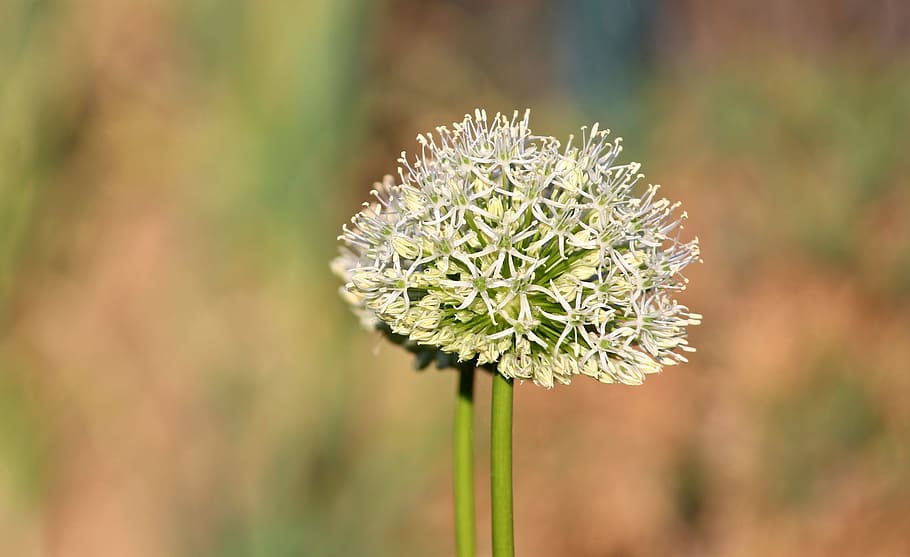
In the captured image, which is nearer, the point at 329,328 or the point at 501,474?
the point at 501,474

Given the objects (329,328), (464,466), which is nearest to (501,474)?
(464,466)

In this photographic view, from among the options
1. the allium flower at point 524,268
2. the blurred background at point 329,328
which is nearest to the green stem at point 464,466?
the allium flower at point 524,268

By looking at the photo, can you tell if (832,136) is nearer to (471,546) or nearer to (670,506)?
(670,506)

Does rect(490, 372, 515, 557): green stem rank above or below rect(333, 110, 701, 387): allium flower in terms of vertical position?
below

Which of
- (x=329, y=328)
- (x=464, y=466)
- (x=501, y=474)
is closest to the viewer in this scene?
(x=501, y=474)

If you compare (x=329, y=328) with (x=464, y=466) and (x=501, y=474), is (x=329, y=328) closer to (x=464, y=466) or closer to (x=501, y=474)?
(x=464, y=466)

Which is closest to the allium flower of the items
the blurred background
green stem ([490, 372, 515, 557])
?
green stem ([490, 372, 515, 557])

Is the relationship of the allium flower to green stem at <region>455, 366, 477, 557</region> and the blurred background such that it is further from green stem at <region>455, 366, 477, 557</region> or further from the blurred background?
the blurred background
